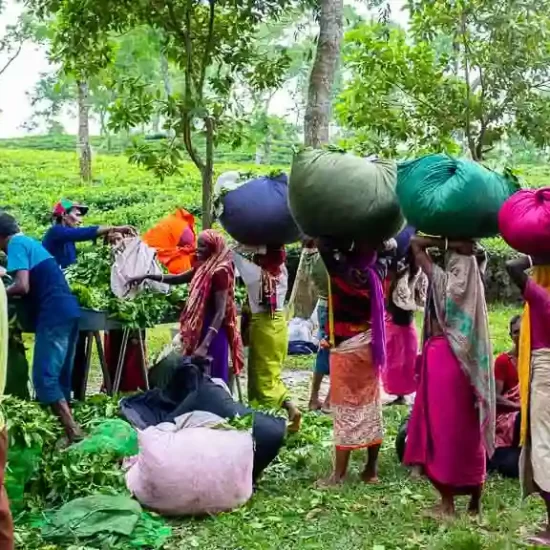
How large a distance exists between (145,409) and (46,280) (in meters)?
1.02

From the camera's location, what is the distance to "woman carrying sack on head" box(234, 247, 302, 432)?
18.8ft

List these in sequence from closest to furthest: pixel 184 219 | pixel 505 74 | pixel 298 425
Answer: pixel 298 425 < pixel 184 219 < pixel 505 74

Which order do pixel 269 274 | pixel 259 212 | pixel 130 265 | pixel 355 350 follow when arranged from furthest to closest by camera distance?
pixel 130 265
pixel 269 274
pixel 259 212
pixel 355 350

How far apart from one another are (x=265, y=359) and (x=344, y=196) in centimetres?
165

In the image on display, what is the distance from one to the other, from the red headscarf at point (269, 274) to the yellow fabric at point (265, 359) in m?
0.09

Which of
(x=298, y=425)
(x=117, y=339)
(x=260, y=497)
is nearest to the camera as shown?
(x=260, y=497)

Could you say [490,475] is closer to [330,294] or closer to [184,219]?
[330,294]

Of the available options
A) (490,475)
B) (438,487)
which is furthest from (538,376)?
(490,475)

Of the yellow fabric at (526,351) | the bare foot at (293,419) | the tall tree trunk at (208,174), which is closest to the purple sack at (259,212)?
the bare foot at (293,419)

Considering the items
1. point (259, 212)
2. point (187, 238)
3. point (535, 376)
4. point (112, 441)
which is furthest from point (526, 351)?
point (187, 238)

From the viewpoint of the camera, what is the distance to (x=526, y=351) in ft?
13.2

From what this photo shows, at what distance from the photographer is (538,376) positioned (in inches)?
156

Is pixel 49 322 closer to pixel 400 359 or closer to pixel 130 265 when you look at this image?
pixel 130 265

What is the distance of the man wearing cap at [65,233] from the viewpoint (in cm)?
643
